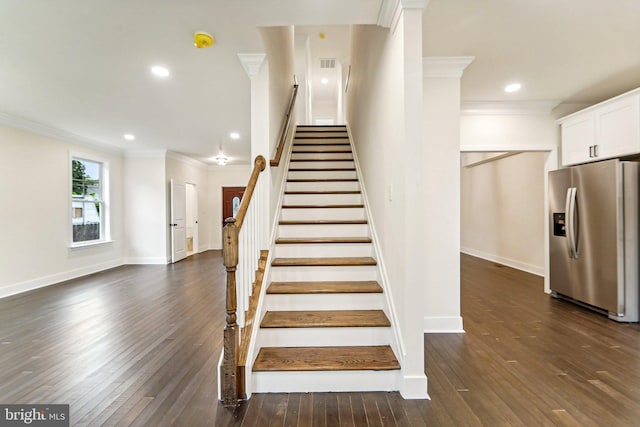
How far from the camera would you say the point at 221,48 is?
2.38m

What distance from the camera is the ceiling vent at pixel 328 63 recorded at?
7.50 m

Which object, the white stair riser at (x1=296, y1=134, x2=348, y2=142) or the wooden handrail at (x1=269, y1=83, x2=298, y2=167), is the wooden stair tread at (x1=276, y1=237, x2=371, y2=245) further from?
the white stair riser at (x1=296, y1=134, x2=348, y2=142)

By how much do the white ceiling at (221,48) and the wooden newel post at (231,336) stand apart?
5.03ft

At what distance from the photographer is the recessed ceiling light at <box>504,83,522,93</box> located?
318 centimetres

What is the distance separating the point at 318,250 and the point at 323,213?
57 centimetres

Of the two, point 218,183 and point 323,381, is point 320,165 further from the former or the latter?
point 218,183

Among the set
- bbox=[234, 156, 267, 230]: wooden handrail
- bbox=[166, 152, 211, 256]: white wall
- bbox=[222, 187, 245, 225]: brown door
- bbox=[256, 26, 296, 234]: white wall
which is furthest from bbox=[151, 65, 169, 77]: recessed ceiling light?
bbox=[222, 187, 245, 225]: brown door

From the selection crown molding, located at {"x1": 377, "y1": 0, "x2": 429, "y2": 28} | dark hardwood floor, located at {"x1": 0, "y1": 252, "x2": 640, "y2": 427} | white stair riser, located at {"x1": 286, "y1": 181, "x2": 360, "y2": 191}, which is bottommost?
dark hardwood floor, located at {"x1": 0, "y1": 252, "x2": 640, "y2": 427}

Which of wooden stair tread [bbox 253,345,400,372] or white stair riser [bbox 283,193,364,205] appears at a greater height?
white stair riser [bbox 283,193,364,205]

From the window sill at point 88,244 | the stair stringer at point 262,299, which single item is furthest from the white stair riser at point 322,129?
the window sill at point 88,244

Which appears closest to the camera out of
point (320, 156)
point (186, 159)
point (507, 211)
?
point (320, 156)

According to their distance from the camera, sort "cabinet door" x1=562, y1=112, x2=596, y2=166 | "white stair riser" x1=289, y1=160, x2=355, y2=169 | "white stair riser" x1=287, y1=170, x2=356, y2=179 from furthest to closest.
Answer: "white stair riser" x1=289, y1=160, x2=355, y2=169, "white stair riser" x1=287, y1=170, x2=356, y2=179, "cabinet door" x1=562, y1=112, x2=596, y2=166

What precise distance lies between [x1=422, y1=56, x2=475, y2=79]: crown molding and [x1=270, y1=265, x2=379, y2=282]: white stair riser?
1.90m

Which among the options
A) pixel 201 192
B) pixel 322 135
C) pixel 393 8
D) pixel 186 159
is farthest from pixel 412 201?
pixel 201 192
